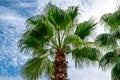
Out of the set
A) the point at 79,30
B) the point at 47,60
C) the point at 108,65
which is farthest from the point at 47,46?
the point at 108,65

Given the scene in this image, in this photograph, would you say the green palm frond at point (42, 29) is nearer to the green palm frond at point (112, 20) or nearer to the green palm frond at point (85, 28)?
the green palm frond at point (85, 28)

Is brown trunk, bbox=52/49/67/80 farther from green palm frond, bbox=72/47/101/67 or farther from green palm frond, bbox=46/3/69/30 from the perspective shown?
green palm frond, bbox=46/3/69/30

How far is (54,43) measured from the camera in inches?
650

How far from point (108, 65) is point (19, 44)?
4.39 m

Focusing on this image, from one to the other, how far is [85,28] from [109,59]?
6.19 ft

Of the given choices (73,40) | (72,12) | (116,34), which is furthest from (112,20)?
(73,40)

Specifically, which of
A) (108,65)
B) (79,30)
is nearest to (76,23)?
(79,30)

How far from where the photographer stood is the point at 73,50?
651 inches

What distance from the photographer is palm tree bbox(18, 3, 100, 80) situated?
53.1 ft

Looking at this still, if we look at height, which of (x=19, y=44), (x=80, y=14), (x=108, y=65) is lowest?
(x=108, y=65)

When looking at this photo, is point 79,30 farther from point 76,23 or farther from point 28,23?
point 28,23

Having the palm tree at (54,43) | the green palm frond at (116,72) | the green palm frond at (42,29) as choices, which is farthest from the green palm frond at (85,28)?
the green palm frond at (116,72)

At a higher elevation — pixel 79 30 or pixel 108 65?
pixel 79 30

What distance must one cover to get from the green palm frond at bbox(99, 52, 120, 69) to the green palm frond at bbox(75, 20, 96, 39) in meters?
1.43
